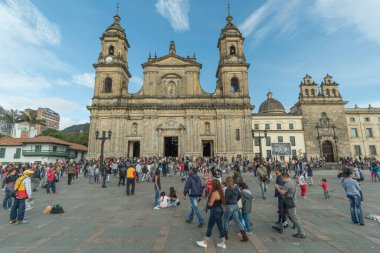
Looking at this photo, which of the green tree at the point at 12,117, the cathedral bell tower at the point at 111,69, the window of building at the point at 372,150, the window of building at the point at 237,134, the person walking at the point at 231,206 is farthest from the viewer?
the green tree at the point at 12,117

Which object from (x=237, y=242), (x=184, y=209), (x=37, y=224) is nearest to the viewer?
(x=237, y=242)

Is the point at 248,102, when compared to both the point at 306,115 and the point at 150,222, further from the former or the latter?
the point at 150,222

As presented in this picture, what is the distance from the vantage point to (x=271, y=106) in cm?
5103

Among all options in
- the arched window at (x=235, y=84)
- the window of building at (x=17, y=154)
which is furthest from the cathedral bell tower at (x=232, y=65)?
the window of building at (x=17, y=154)

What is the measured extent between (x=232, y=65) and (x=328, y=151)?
25656 mm

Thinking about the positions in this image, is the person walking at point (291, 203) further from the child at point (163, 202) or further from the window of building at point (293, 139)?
the window of building at point (293, 139)

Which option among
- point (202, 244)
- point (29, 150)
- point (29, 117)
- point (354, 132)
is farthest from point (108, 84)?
point (354, 132)

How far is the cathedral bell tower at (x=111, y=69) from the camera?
36344 millimetres

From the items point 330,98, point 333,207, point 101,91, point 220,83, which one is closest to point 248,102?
point 220,83

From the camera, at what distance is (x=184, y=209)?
890 centimetres

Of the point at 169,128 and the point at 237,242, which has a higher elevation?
the point at 169,128

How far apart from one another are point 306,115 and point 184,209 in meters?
41.8

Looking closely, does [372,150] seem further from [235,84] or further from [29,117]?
[29,117]

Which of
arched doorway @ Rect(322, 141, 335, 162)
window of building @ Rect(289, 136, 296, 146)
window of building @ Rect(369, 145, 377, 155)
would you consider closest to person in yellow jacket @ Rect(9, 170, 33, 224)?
window of building @ Rect(289, 136, 296, 146)
